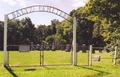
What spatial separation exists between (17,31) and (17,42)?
3.49 metres

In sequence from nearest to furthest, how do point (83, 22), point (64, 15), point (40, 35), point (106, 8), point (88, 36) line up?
point (64, 15), point (106, 8), point (83, 22), point (88, 36), point (40, 35)

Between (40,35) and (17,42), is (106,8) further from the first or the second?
(40,35)

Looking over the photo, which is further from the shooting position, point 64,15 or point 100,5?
point 100,5

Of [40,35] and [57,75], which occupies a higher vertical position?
[40,35]

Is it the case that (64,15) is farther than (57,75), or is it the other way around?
(64,15)

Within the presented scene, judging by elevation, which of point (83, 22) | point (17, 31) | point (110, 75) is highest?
point (83, 22)

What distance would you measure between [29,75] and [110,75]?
4.74 meters

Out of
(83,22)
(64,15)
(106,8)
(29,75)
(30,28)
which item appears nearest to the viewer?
(29,75)

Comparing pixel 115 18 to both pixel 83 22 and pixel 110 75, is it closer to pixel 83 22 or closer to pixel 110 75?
pixel 110 75

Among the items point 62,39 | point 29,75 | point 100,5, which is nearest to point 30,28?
point 62,39

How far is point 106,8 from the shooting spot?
15.6 meters

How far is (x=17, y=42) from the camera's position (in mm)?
39781

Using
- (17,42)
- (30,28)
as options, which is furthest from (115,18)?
(30,28)

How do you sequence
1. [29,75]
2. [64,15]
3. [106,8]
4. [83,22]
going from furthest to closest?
[83,22] < [106,8] < [64,15] < [29,75]
